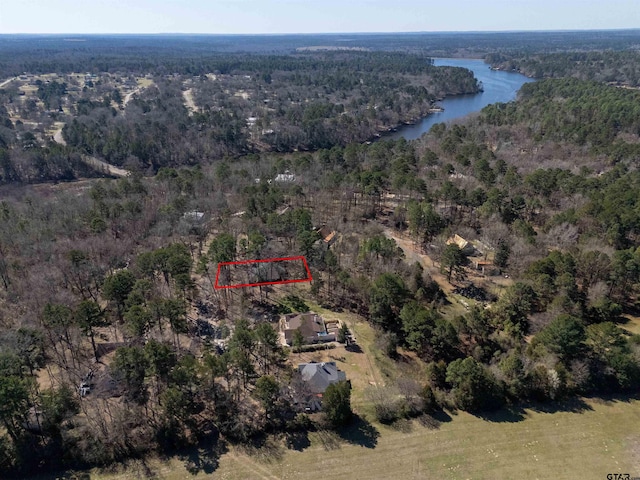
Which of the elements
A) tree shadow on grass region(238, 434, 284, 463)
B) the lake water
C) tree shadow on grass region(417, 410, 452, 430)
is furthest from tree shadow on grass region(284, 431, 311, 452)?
the lake water

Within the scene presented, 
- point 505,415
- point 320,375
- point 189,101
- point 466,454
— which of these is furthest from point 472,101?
point 466,454

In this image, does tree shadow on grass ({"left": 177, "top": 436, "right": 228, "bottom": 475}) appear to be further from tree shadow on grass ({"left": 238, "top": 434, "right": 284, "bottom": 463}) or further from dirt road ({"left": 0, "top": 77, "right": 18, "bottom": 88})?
dirt road ({"left": 0, "top": 77, "right": 18, "bottom": 88})

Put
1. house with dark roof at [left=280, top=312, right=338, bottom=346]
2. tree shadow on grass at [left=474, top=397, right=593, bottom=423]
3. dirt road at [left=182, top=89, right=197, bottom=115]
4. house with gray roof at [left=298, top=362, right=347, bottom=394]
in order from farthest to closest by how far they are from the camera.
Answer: dirt road at [left=182, top=89, right=197, bottom=115] < house with dark roof at [left=280, top=312, right=338, bottom=346] < house with gray roof at [left=298, top=362, right=347, bottom=394] < tree shadow on grass at [left=474, top=397, right=593, bottom=423]

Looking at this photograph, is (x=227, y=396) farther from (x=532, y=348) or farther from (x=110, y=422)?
(x=532, y=348)

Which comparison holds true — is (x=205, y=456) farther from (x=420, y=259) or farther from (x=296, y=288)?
(x=420, y=259)

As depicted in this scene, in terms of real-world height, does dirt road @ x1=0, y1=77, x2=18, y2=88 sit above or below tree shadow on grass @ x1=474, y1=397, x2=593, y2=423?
above

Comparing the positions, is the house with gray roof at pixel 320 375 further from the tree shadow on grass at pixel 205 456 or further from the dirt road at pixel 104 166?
the dirt road at pixel 104 166
